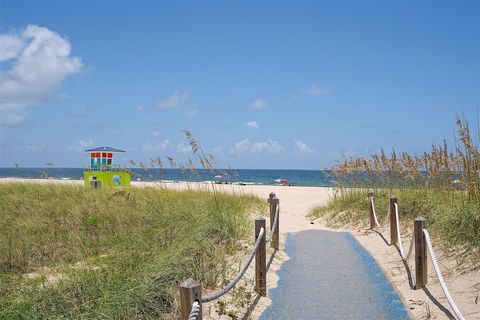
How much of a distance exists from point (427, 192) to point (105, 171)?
14.5 m

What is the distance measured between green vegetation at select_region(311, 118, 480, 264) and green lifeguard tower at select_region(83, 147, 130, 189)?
32.1 ft

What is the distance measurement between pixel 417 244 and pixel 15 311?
4750 mm

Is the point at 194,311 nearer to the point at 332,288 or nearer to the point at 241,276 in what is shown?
the point at 241,276

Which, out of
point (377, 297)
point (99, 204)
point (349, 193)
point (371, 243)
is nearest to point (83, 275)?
point (377, 297)

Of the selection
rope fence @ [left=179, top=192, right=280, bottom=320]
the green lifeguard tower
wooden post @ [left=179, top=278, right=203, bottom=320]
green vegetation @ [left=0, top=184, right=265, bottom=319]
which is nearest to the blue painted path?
rope fence @ [left=179, top=192, right=280, bottom=320]

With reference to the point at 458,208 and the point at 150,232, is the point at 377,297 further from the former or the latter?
the point at 150,232

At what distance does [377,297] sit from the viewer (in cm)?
584

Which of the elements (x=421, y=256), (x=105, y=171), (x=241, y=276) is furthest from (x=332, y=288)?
(x=105, y=171)

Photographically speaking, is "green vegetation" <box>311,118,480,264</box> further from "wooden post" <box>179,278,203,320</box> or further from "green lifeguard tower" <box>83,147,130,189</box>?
"green lifeguard tower" <box>83,147,130,189</box>

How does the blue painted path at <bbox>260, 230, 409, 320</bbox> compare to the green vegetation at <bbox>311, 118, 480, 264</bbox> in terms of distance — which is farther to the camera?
the green vegetation at <bbox>311, 118, 480, 264</bbox>

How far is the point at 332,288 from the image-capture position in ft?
20.5

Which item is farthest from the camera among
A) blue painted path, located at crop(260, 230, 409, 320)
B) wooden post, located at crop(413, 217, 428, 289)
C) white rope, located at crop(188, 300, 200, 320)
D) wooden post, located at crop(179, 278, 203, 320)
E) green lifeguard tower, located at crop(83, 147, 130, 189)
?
green lifeguard tower, located at crop(83, 147, 130, 189)

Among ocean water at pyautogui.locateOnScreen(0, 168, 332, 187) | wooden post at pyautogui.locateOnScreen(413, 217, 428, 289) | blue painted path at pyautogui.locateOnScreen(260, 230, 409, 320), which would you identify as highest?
ocean water at pyautogui.locateOnScreen(0, 168, 332, 187)

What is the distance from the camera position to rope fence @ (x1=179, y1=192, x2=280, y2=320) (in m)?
3.16
